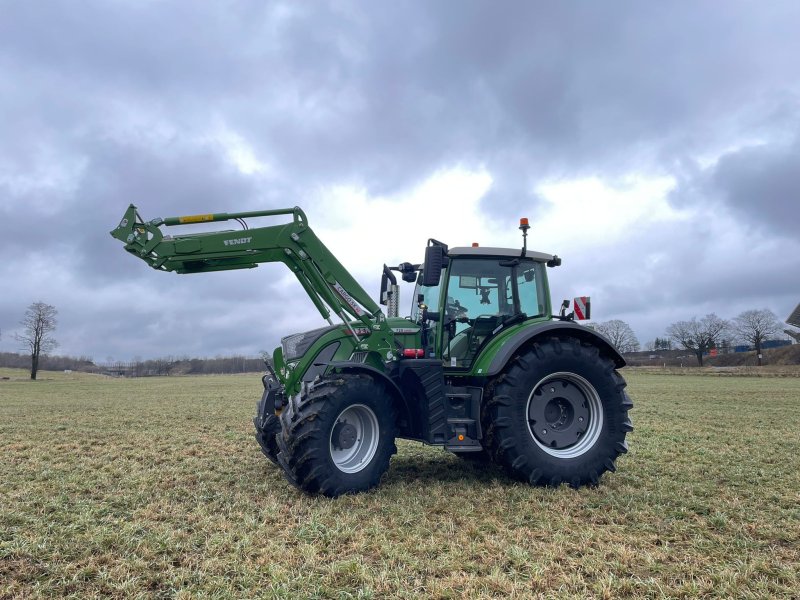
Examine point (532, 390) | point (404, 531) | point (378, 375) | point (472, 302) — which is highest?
point (472, 302)

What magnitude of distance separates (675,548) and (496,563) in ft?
4.98

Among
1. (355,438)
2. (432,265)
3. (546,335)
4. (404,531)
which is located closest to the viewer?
(404,531)

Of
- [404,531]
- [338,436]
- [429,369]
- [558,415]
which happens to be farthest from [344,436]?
[558,415]

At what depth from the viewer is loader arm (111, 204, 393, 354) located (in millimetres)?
6621

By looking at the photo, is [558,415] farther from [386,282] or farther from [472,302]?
[386,282]

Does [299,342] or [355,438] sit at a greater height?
[299,342]

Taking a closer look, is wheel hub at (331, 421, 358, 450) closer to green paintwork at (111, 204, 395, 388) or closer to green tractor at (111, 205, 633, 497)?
green tractor at (111, 205, 633, 497)

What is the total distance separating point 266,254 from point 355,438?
7.99 feet

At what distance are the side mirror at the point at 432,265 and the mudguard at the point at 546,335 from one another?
1130 millimetres

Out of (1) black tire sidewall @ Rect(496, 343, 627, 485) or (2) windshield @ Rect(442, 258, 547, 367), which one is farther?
(2) windshield @ Rect(442, 258, 547, 367)

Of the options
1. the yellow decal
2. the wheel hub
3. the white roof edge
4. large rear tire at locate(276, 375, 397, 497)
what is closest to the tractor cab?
the white roof edge

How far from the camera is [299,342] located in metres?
7.17

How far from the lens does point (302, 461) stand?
5.66 meters

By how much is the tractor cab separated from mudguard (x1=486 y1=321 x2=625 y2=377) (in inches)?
22.3
